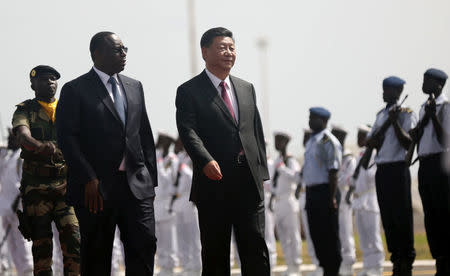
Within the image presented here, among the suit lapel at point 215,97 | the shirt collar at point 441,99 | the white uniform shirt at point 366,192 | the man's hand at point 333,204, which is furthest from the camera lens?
the white uniform shirt at point 366,192

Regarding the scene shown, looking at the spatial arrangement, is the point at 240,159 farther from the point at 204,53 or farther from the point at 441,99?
the point at 441,99

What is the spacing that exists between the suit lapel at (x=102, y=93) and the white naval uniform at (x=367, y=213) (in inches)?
304

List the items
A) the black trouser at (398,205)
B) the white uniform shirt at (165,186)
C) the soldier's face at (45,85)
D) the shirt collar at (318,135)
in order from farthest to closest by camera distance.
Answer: the white uniform shirt at (165,186)
the shirt collar at (318,135)
the black trouser at (398,205)
the soldier's face at (45,85)

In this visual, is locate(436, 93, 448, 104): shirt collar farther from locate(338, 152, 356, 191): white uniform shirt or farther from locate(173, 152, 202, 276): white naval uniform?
locate(173, 152, 202, 276): white naval uniform

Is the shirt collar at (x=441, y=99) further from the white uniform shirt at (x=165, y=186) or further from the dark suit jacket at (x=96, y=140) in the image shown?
the white uniform shirt at (x=165, y=186)

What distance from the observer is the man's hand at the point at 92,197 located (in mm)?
7012

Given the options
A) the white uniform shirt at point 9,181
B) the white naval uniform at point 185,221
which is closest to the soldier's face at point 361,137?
the white naval uniform at point 185,221

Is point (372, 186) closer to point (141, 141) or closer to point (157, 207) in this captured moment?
point (157, 207)

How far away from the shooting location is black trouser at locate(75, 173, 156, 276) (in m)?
7.11

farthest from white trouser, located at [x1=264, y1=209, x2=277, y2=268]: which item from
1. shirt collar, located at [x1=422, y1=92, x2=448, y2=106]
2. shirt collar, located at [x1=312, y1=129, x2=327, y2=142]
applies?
shirt collar, located at [x1=422, y1=92, x2=448, y2=106]

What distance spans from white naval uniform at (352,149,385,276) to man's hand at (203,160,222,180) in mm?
7484

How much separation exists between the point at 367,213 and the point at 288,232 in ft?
6.20

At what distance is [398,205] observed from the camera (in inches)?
398

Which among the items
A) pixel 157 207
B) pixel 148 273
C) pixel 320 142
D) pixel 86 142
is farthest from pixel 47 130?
pixel 157 207
